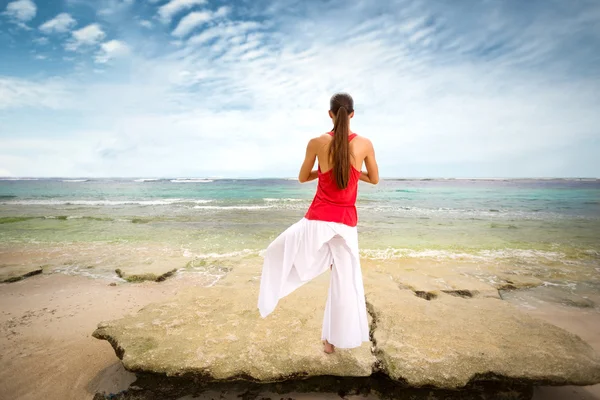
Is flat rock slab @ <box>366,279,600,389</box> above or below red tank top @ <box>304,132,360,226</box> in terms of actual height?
below

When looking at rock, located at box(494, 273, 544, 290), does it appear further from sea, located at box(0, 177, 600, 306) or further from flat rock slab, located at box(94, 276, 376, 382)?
flat rock slab, located at box(94, 276, 376, 382)

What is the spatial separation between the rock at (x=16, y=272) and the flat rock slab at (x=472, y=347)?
22.5 ft

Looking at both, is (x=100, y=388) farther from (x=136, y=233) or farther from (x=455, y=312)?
(x=136, y=233)

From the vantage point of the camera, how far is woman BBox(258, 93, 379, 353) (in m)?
2.79

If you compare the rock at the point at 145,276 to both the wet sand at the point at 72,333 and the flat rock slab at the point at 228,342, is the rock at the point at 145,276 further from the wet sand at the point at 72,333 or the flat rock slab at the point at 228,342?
the flat rock slab at the point at 228,342

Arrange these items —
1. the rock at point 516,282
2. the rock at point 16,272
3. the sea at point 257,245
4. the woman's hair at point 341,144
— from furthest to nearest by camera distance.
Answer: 1. the sea at point 257,245
2. the rock at point 16,272
3. the rock at point 516,282
4. the woman's hair at point 341,144

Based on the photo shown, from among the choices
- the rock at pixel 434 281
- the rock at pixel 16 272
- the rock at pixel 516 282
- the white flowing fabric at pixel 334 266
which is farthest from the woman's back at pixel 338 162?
the rock at pixel 16 272

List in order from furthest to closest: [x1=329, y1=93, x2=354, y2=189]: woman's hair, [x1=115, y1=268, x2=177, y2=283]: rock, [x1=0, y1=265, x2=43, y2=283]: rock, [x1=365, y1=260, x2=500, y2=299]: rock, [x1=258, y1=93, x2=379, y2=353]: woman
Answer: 1. [x1=115, y1=268, x2=177, y2=283]: rock
2. [x1=0, y1=265, x2=43, y2=283]: rock
3. [x1=365, y1=260, x2=500, y2=299]: rock
4. [x1=258, y1=93, x2=379, y2=353]: woman
5. [x1=329, y1=93, x2=354, y2=189]: woman's hair

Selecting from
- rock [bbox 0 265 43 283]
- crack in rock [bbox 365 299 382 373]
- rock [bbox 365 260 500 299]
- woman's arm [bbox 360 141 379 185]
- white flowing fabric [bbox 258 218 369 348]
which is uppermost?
woman's arm [bbox 360 141 379 185]

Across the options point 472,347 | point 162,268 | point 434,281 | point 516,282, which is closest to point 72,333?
point 162,268

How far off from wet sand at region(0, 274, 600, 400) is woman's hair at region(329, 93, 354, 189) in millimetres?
1990

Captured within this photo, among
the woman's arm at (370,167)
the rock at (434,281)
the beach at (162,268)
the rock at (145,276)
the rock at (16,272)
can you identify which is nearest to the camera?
the woman's arm at (370,167)

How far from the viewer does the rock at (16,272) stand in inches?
243

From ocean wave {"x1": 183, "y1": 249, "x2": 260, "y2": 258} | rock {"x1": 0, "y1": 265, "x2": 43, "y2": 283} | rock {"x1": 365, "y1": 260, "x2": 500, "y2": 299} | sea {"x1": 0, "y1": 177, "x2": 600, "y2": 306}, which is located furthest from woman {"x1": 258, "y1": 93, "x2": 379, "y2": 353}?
rock {"x1": 0, "y1": 265, "x2": 43, "y2": 283}
